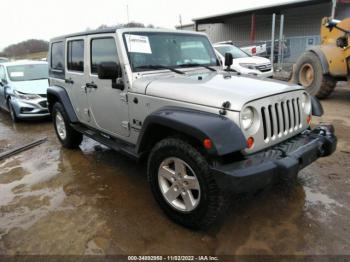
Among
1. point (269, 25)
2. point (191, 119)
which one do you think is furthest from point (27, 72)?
point (269, 25)

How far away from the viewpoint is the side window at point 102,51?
3414 mm

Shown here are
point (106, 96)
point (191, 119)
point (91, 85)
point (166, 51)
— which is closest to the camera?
point (191, 119)

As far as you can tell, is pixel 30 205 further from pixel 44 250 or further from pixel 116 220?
pixel 116 220

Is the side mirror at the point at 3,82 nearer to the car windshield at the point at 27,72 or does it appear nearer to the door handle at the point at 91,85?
the car windshield at the point at 27,72

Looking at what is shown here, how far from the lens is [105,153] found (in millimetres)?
4898

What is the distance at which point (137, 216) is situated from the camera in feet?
9.89

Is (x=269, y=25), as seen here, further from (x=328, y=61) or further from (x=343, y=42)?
(x=343, y=42)

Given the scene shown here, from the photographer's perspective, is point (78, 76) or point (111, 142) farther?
point (78, 76)

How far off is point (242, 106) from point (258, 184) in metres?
0.64

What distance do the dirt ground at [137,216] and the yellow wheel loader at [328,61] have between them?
355cm

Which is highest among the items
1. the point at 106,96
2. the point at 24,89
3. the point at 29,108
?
the point at 106,96

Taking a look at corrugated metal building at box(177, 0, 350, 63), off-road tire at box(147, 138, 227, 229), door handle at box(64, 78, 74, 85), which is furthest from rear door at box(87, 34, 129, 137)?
corrugated metal building at box(177, 0, 350, 63)

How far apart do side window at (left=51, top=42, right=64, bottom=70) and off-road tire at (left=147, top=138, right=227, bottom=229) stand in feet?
9.74

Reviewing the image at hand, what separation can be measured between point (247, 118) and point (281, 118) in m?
0.44
